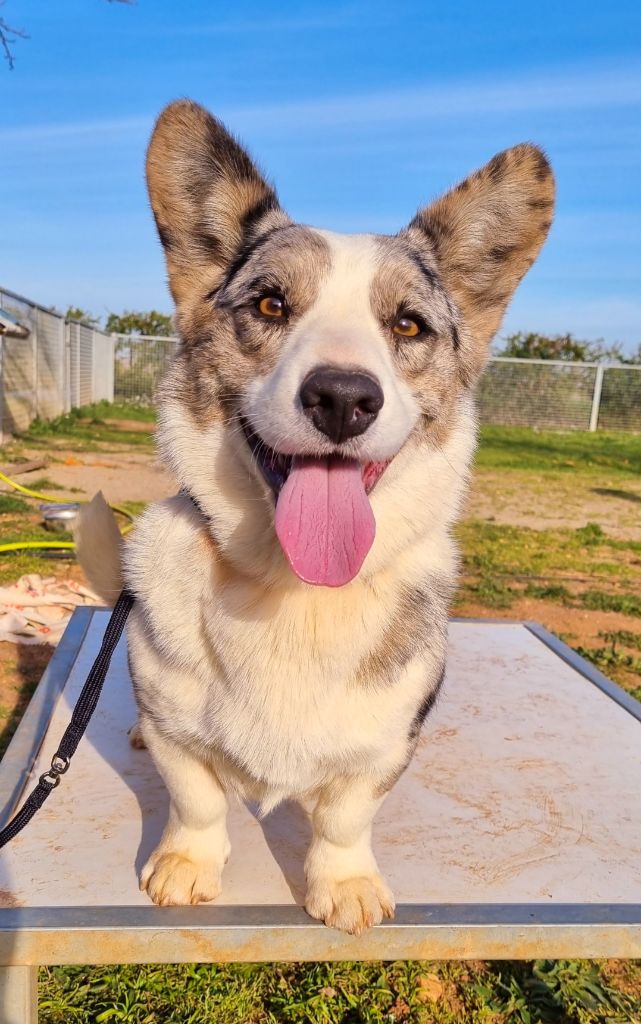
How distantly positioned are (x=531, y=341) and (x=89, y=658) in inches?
1105

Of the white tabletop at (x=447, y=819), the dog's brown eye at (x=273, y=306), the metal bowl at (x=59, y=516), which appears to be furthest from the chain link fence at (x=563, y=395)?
the dog's brown eye at (x=273, y=306)

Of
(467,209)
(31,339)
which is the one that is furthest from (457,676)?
(31,339)

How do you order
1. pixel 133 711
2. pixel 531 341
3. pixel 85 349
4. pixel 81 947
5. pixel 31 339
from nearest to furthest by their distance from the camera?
pixel 81 947
pixel 133 711
pixel 31 339
pixel 85 349
pixel 531 341

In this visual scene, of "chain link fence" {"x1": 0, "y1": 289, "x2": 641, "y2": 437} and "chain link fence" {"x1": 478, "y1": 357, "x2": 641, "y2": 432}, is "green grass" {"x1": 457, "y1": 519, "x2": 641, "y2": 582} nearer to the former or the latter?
"chain link fence" {"x1": 0, "y1": 289, "x2": 641, "y2": 437}

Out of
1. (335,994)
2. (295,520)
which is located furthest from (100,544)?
(335,994)

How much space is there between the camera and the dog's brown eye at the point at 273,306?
7.73 ft

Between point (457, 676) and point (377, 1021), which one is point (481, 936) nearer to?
point (377, 1021)

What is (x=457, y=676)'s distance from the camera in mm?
4043

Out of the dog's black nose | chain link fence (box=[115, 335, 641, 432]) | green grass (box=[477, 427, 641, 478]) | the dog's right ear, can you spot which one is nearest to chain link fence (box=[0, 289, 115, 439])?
chain link fence (box=[115, 335, 641, 432])

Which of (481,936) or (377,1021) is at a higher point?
(481,936)

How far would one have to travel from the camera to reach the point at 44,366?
18.9m

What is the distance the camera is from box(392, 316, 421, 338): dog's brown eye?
7.99 ft

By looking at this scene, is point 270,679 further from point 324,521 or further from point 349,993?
point 349,993

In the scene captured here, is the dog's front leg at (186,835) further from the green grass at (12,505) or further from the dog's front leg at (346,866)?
the green grass at (12,505)
